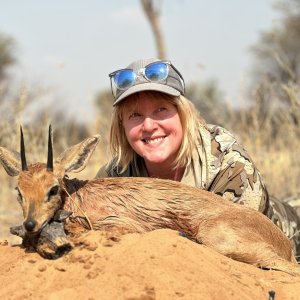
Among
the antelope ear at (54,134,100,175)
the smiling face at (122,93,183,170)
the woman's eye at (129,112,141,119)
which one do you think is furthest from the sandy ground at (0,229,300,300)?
the woman's eye at (129,112,141,119)

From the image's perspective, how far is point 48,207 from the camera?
475 cm

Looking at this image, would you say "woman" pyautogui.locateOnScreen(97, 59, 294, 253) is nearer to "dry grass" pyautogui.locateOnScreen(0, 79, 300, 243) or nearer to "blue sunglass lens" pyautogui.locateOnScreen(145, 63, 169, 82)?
"blue sunglass lens" pyautogui.locateOnScreen(145, 63, 169, 82)

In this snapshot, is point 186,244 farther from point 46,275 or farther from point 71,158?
point 71,158

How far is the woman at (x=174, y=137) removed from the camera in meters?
6.02

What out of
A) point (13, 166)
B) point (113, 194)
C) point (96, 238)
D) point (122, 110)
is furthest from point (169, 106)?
point (96, 238)

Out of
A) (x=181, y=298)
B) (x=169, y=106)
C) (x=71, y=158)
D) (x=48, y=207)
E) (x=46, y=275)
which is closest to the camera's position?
(x=181, y=298)

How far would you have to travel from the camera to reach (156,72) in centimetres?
601

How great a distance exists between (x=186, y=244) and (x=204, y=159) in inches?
76.5

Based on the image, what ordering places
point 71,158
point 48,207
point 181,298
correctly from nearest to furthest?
1. point 181,298
2. point 48,207
3. point 71,158

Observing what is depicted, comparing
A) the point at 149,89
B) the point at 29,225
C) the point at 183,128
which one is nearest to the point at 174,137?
the point at 183,128

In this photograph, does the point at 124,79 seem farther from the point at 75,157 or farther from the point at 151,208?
the point at 151,208

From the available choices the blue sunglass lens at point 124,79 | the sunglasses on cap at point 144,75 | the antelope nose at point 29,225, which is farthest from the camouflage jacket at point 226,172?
the antelope nose at point 29,225

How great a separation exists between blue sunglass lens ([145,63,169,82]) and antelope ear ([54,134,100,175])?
888mm

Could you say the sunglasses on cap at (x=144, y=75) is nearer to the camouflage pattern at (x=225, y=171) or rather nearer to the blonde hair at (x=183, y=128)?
the blonde hair at (x=183, y=128)
